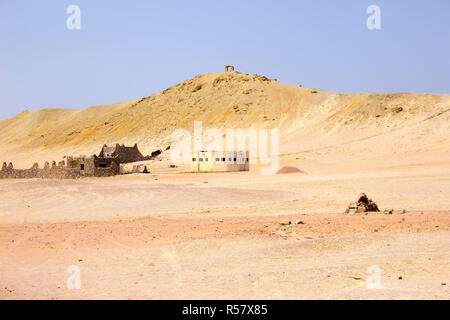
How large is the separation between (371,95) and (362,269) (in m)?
68.1

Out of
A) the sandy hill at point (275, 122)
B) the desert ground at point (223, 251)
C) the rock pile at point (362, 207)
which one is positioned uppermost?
the sandy hill at point (275, 122)

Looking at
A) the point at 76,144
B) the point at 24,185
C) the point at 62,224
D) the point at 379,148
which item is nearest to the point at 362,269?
the point at 62,224

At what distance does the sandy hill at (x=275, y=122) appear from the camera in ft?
172

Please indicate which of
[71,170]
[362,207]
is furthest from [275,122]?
[362,207]

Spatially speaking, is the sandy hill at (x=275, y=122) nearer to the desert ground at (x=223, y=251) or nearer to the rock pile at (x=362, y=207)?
the rock pile at (x=362, y=207)

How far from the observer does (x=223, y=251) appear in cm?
1050

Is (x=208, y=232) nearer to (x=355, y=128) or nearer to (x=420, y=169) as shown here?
(x=420, y=169)

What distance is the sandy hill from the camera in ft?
172

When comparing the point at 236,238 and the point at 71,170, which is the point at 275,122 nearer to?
the point at 71,170

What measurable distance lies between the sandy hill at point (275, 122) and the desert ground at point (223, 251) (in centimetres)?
2909

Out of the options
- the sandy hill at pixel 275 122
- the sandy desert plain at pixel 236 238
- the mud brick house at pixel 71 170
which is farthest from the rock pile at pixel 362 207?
the sandy hill at pixel 275 122

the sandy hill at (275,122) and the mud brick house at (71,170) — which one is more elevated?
the sandy hill at (275,122)

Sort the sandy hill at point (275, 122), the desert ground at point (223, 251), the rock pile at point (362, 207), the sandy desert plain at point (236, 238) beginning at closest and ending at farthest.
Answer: the desert ground at point (223, 251), the sandy desert plain at point (236, 238), the rock pile at point (362, 207), the sandy hill at point (275, 122)

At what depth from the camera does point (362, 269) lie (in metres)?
8.47
